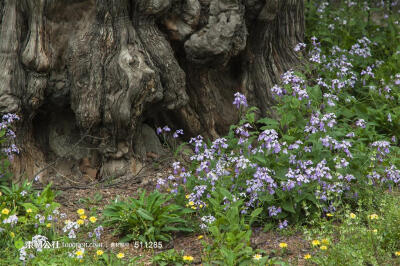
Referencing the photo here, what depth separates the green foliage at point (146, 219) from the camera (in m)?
4.20

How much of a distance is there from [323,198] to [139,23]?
101 inches

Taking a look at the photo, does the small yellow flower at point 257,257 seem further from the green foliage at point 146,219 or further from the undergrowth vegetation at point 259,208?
the green foliage at point 146,219

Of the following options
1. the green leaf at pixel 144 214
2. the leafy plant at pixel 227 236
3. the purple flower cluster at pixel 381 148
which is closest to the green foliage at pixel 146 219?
the green leaf at pixel 144 214

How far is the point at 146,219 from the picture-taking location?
4250 millimetres

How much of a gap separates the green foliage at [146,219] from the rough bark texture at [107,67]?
1109mm

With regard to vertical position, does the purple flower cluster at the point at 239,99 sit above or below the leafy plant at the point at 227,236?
above

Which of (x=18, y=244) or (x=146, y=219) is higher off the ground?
(x=146, y=219)

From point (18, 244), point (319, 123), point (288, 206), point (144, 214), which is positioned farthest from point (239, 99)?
point (18, 244)

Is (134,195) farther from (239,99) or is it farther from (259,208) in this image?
(259,208)

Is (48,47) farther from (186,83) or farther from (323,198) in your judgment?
(323,198)

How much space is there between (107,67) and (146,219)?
169cm

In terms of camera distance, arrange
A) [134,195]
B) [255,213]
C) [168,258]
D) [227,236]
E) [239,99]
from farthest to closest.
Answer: [134,195] → [239,99] → [255,213] → [168,258] → [227,236]

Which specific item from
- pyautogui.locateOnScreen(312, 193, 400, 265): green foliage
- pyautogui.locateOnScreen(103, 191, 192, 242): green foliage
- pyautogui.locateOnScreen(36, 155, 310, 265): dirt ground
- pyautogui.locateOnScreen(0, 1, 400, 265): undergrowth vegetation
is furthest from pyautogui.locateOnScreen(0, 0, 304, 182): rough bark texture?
pyautogui.locateOnScreen(312, 193, 400, 265): green foliage

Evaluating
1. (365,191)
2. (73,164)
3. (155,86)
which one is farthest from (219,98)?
(365,191)
